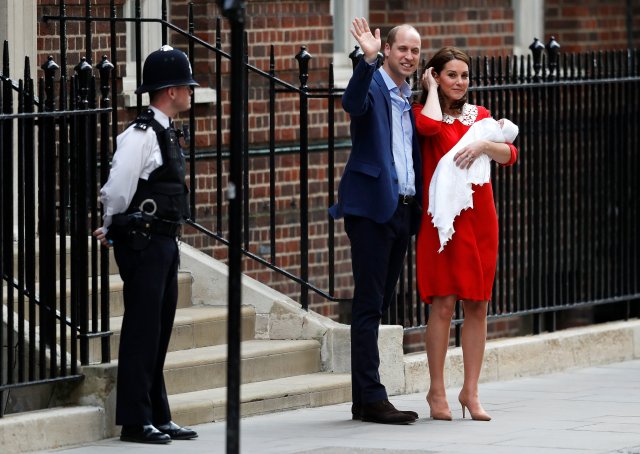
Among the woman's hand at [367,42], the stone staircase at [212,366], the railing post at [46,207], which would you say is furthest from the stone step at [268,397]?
the woman's hand at [367,42]

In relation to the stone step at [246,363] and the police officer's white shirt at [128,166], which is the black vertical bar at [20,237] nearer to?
the police officer's white shirt at [128,166]

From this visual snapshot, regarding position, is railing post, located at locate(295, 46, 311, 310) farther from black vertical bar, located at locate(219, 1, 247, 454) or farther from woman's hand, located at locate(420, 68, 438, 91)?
black vertical bar, located at locate(219, 1, 247, 454)

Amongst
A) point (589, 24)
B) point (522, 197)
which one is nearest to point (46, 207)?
point (522, 197)

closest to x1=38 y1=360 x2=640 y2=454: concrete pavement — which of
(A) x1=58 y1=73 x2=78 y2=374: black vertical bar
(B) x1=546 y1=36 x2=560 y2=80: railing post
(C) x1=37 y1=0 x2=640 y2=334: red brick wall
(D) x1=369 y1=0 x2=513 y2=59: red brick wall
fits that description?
(A) x1=58 y1=73 x2=78 y2=374: black vertical bar

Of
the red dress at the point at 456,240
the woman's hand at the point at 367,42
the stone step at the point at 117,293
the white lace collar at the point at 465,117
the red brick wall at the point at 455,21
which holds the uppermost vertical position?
the red brick wall at the point at 455,21

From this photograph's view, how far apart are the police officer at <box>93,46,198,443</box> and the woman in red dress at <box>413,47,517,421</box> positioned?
4.29ft

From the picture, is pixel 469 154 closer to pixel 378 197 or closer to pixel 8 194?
pixel 378 197

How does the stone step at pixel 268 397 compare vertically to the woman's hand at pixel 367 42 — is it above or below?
below

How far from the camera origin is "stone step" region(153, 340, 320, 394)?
955 centimetres

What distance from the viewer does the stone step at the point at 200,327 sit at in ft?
32.7

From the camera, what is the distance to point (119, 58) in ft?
38.5

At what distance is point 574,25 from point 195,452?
28.7 feet

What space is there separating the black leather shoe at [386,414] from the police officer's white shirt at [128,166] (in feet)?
5.29

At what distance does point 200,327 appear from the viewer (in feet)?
33.2
